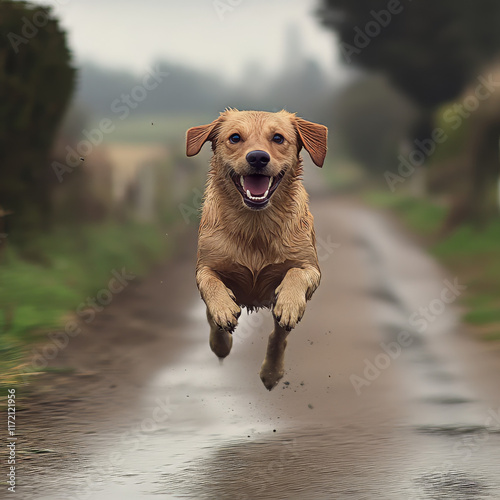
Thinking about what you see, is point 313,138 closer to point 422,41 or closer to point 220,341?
point 220,341

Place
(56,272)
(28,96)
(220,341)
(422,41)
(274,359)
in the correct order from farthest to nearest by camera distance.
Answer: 1. (422,41)
2. (56,272)
3. (28,96)
4. (220,341)
5. (274,359)

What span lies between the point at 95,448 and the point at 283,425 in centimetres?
240

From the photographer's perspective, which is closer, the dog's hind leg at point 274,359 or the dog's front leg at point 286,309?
the dog's front leg at point 286,309

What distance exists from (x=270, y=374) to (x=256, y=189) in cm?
224

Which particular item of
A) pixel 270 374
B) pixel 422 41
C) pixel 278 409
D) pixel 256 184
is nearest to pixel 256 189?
pixel 256 184

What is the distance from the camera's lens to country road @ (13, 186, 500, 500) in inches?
388

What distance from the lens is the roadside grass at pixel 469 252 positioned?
60.1 feet

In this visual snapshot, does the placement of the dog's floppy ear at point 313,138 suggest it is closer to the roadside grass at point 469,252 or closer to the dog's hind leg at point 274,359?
the dog's hind leg at point 274,359

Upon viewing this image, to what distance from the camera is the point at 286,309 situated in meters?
8.14

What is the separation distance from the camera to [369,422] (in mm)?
12156

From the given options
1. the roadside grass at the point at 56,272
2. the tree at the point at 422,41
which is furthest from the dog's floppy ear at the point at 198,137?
the tree at the point at 422,41

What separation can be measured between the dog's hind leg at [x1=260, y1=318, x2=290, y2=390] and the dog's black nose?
2.07 meters

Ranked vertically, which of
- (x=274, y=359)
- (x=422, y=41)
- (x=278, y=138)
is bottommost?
(x=274, y=359)

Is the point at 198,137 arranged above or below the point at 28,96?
below
